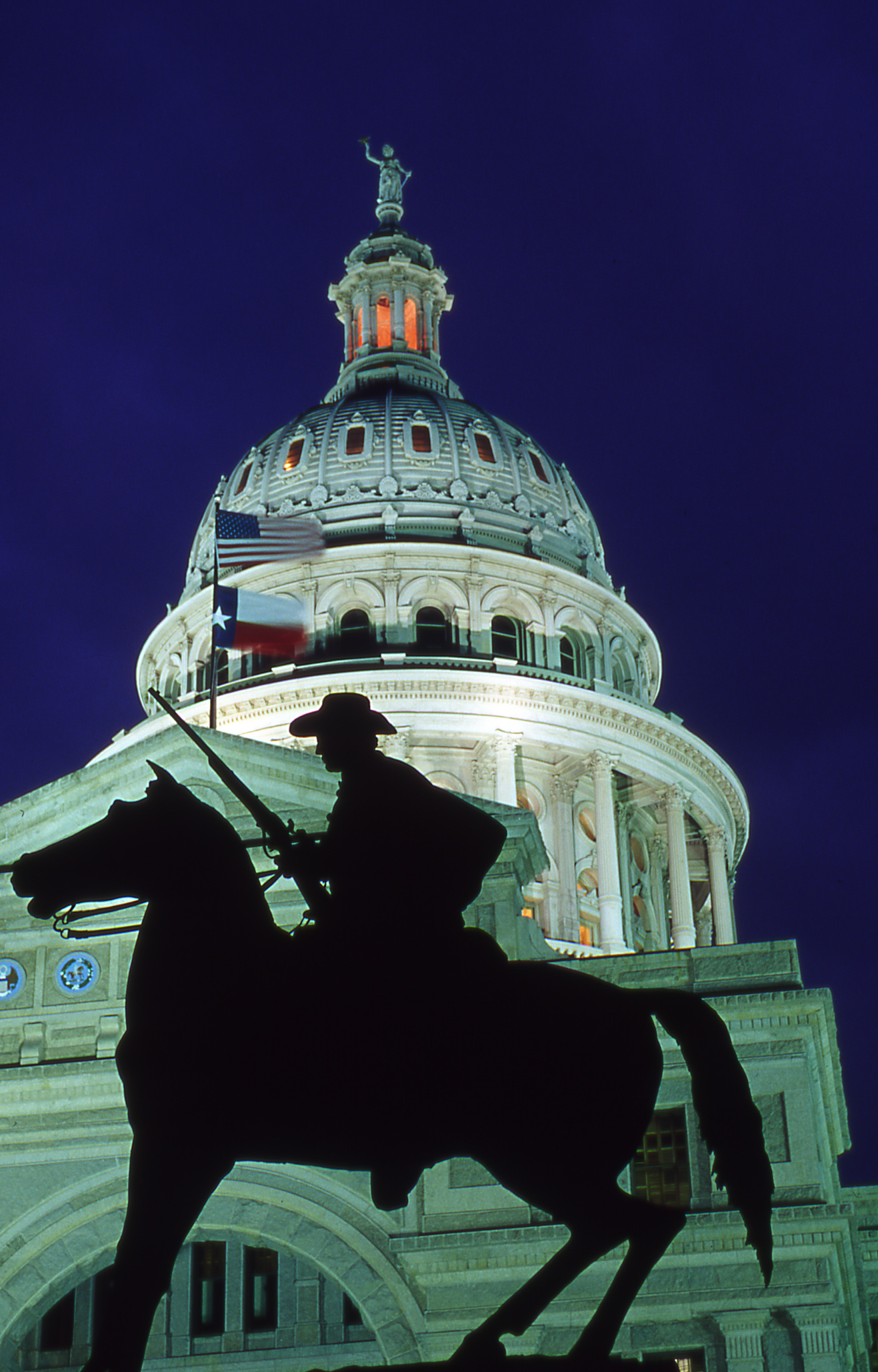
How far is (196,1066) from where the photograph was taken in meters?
9.52

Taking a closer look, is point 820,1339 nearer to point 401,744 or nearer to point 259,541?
point 259,541

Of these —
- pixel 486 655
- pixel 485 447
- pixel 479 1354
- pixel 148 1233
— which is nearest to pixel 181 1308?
pixel 148 1233

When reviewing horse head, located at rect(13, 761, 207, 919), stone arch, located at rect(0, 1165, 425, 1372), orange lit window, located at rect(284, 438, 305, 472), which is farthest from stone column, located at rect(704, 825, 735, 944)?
horse head, located at rect(13, 761, 207, 919)

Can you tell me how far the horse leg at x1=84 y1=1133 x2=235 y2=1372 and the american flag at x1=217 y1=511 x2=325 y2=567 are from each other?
3921 centimetres

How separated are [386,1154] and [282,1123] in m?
0.62

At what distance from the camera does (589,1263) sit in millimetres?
9305

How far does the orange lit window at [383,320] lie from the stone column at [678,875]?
34.2 meters

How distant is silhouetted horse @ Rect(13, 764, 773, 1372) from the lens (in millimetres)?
9438

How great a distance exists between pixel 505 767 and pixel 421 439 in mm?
19168

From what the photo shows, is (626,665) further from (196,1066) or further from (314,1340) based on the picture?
(196,1066)

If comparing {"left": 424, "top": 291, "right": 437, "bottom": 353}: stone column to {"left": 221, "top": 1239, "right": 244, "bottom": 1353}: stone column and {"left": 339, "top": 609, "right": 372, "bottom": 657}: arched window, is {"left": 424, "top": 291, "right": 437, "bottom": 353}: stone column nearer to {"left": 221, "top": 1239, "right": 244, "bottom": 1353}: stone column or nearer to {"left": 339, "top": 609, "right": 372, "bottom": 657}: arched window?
{"left": 339, "top": 609, "right": 372, "bottom": 657}: arched window

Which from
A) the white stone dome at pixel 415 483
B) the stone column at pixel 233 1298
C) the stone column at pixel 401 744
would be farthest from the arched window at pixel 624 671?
the stone column at pixel 233 1298

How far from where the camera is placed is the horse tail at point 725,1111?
31.2ft

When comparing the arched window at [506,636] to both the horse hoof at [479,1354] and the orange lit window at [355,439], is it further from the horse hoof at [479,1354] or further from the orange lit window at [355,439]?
the horse hoof at [479,1354]
